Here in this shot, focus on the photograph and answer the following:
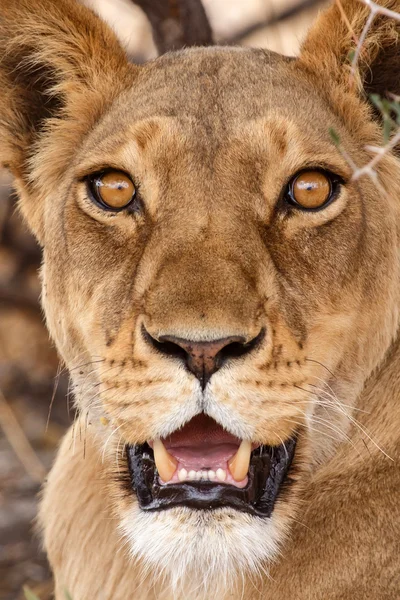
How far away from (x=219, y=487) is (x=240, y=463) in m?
0.08

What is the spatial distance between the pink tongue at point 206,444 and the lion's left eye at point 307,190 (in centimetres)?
67

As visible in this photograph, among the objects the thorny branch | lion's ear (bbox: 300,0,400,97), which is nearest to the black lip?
the thorny branch

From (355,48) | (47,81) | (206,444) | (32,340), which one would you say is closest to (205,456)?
(206,444)

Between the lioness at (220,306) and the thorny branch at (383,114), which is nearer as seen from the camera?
the thorny branch at (383,114)

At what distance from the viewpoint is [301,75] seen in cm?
309

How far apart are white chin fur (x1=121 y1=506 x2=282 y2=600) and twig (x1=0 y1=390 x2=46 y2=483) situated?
2641 millimetres

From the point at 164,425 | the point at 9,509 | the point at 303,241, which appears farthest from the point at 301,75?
the point at 9,509

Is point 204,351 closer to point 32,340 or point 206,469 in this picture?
point 206,469

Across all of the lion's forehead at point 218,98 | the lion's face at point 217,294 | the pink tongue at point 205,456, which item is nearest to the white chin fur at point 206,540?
the lion's face at point 217,294

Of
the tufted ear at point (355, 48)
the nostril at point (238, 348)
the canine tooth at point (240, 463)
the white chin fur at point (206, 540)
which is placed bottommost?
the white chin fur at point (206, 540)

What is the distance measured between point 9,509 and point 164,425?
9.28ft

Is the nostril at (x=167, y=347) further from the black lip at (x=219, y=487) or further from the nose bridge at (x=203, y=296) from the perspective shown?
the black lip at (x=219, y=487)

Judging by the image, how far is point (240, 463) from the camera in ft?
8.41

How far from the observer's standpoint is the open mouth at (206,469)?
8.35ft
